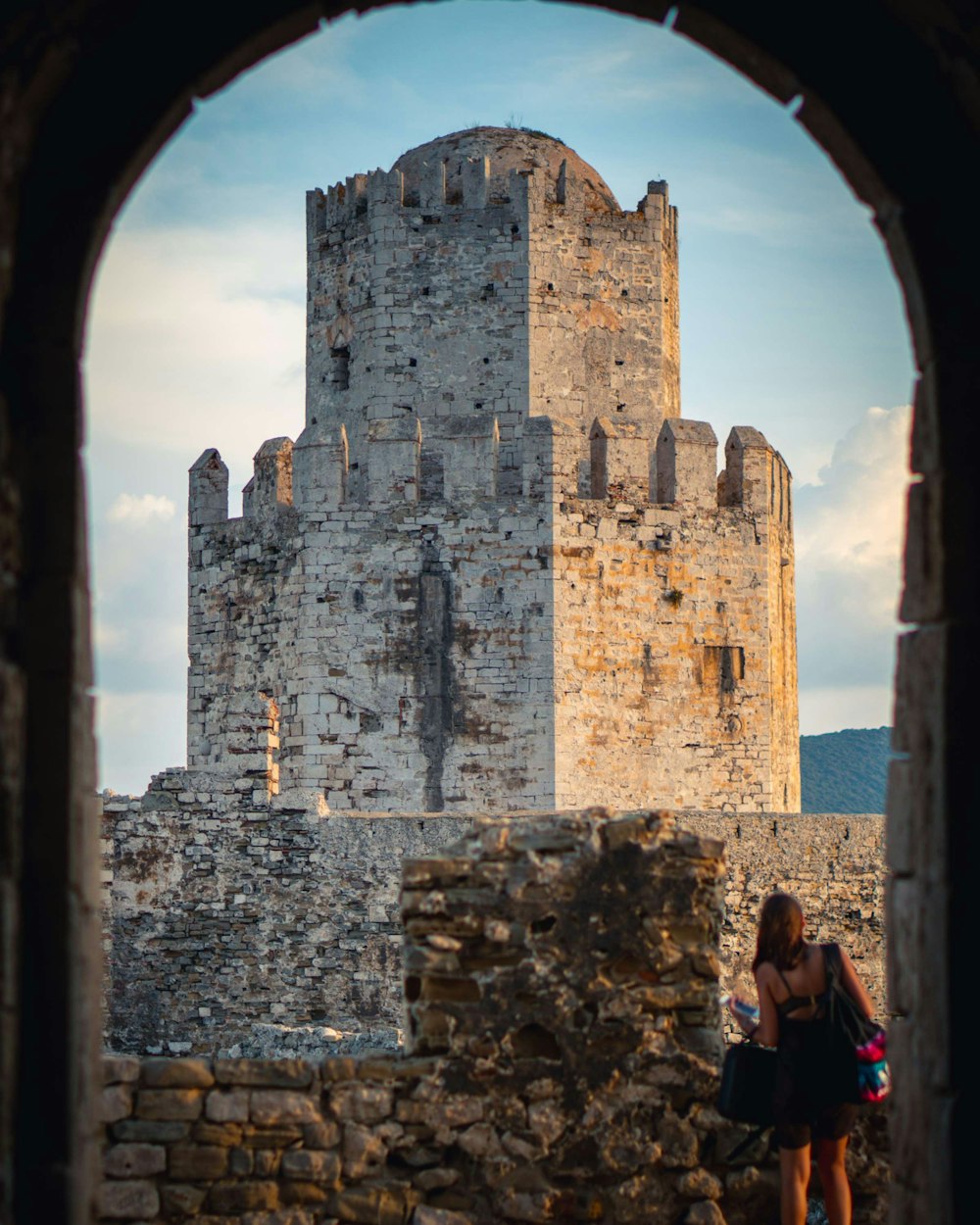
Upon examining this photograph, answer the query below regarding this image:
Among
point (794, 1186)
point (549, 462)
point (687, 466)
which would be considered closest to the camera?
point (794, 1186)

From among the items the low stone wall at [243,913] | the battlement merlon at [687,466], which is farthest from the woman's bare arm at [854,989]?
the battlement merlon at [687,466]

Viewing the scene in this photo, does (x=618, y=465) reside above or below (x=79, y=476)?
above

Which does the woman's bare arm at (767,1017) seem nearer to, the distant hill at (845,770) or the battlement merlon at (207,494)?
the battlement merlon at (207,494)

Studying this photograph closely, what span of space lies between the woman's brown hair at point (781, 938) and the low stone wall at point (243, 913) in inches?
440

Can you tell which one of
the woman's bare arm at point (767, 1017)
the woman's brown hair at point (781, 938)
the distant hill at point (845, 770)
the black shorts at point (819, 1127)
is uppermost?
the distant hill at point (845, 770)

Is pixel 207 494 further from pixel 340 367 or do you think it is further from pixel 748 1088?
pixel 748 1088

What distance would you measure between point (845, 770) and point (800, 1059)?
114 ft

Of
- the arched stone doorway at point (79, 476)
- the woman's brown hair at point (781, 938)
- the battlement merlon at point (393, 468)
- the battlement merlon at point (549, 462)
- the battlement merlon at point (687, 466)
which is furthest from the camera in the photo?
the battlement merlon at point (687, 466)

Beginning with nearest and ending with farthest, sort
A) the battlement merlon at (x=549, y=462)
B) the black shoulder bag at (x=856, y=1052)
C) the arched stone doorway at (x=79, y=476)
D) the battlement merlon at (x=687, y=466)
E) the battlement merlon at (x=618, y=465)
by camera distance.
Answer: the arched stone doorway at (x=79, y=476) < the black shoulder bag at (x=856, y=1052) < the battlement merlon at (x=549, y=462) < the battlement merlon at (x=618, y=465) < the battlement merlon at (x=687, y=466)

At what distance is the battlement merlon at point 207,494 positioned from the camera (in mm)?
22312

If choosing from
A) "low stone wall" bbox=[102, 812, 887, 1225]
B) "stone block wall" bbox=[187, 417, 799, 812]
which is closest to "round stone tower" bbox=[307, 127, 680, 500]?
"stone block wall" bbox=[187, 417, 799, 812]

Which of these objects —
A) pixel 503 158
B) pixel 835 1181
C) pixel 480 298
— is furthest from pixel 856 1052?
pixel 503 158

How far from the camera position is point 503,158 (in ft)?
77.9

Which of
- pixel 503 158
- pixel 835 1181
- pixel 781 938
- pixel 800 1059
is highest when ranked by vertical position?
pixel 503 158
